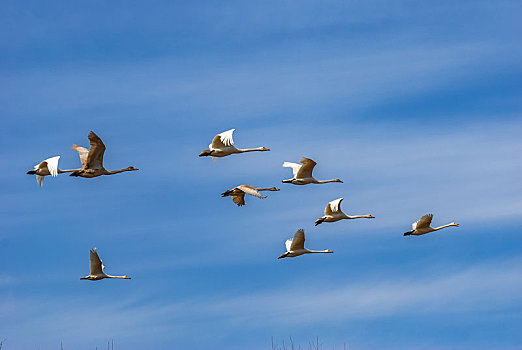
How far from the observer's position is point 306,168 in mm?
109062

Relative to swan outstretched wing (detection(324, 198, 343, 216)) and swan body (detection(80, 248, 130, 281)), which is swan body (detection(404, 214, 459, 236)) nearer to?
swan outstretched wing (detection(324, 198, 343, 216))

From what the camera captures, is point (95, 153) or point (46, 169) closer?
point (95, 153)

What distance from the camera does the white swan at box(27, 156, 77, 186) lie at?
103331 millimetres

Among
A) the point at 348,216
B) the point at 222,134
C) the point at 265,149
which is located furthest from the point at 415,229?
the point at 222,134

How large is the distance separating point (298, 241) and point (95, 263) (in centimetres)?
1766

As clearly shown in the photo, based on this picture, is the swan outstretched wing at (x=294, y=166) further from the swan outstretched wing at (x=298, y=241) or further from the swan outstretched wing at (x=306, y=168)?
the swan outstretched wing at (x=298, y=241)

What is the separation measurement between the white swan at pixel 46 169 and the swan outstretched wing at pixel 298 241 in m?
19.8

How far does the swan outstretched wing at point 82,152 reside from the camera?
105875 mm

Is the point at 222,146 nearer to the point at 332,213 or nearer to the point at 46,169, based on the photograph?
the point at 332,213

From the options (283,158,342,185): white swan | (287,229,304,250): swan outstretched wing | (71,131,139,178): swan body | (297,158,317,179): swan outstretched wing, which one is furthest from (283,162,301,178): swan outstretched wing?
(71,131,139,178): swan body

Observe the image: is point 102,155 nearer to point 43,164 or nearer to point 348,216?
point 43,164

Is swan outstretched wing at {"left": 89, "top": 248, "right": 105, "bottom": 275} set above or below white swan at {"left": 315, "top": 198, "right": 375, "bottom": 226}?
below

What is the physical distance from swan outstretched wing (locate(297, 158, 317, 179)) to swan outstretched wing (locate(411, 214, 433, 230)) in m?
10.3

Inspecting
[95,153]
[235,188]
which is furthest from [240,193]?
[95,153]
